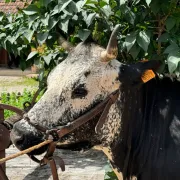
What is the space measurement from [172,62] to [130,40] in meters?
0.35

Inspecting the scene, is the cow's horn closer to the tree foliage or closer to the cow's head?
the cow's head

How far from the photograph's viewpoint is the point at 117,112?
2.78 metres

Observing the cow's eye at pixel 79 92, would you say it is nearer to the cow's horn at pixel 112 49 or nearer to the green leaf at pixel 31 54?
the cow's horn at pixel 112 49

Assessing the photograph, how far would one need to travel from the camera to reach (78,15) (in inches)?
119

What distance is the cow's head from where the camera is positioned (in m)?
2.62

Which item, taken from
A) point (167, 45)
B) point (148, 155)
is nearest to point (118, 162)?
point (148, 155)

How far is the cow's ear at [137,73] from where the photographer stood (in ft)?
8.87

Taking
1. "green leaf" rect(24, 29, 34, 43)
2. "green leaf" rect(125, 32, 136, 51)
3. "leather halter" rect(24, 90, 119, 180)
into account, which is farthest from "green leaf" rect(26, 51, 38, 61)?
"leather halter" rect(24, 90, 119, 180)

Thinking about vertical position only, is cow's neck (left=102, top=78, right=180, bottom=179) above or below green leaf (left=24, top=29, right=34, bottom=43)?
below

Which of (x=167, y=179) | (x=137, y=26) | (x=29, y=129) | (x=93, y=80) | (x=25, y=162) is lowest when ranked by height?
(x=25, y=162)

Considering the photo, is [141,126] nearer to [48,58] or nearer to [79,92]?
[79,92]

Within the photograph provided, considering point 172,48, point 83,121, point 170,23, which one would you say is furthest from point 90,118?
point 170,23

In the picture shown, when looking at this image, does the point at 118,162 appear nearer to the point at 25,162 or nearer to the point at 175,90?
the point at 175,90

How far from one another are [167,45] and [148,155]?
32.8 inches
